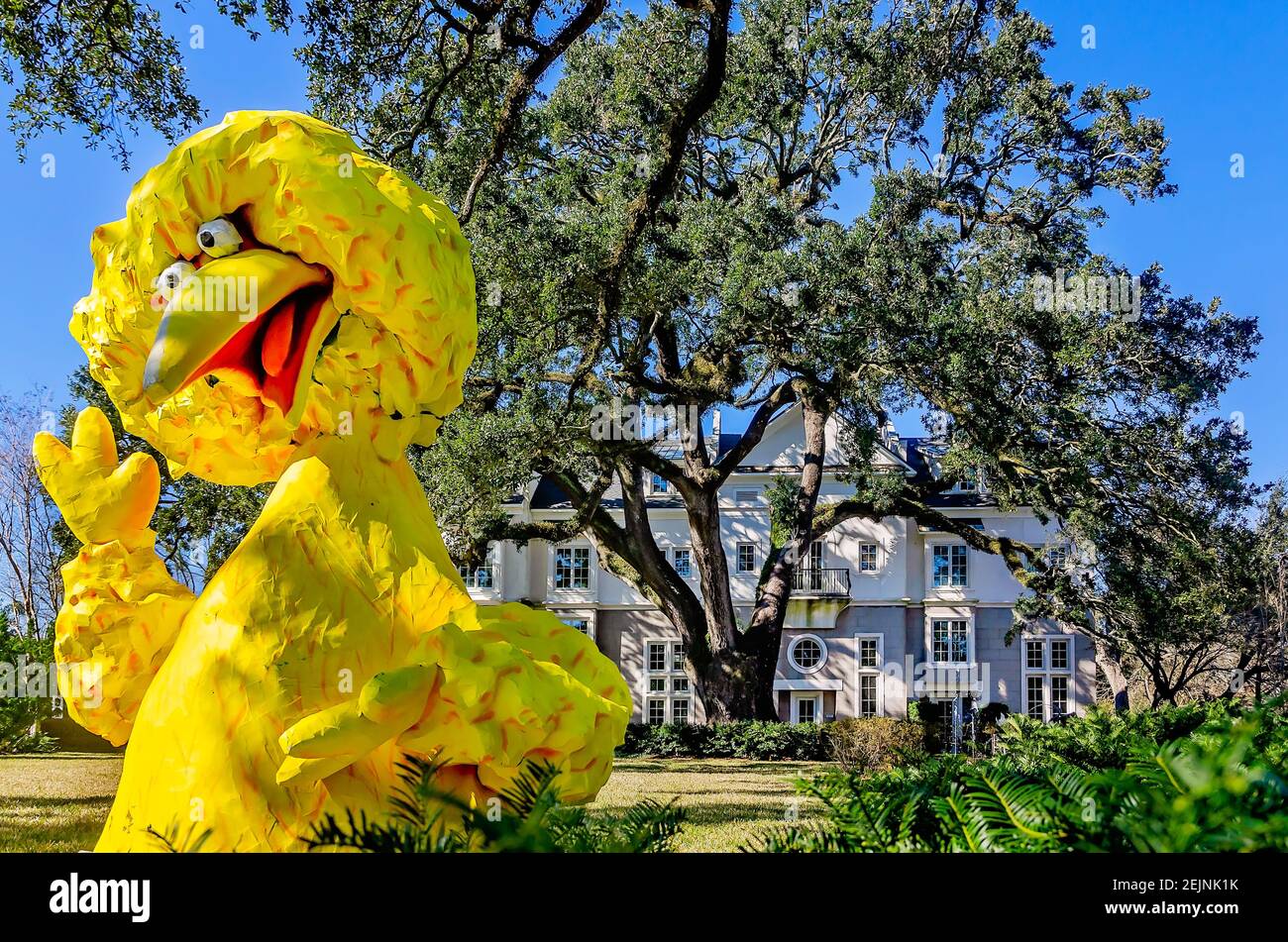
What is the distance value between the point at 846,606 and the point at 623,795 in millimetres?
18973

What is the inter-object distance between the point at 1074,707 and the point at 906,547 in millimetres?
6626

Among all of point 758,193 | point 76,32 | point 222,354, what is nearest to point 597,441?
point 758,193

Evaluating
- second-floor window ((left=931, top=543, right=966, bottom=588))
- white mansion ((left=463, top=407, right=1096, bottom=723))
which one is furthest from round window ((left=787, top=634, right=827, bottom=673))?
second-floor window ((left=931, top=543, right=966, bottom=588))

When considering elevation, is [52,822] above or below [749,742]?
above

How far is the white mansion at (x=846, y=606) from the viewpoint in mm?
30594

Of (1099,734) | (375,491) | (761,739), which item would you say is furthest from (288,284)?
(761,739)

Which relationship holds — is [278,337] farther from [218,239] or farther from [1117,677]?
[1117,677]

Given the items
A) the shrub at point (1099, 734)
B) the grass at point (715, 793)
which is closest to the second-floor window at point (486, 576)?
the grass at point (715, 793)

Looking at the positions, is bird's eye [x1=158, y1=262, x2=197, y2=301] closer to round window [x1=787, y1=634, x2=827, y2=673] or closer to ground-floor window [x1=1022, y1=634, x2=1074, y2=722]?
round window [x1=787, y1=634, x2=827, y2=673]

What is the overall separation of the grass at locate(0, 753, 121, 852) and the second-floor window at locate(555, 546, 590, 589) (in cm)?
1649

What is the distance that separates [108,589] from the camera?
3.48 metres

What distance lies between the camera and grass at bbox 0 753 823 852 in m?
9.12

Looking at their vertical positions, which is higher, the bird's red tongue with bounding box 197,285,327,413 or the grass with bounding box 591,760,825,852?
the bird's red tongue with bounding box 197,285,327,413
